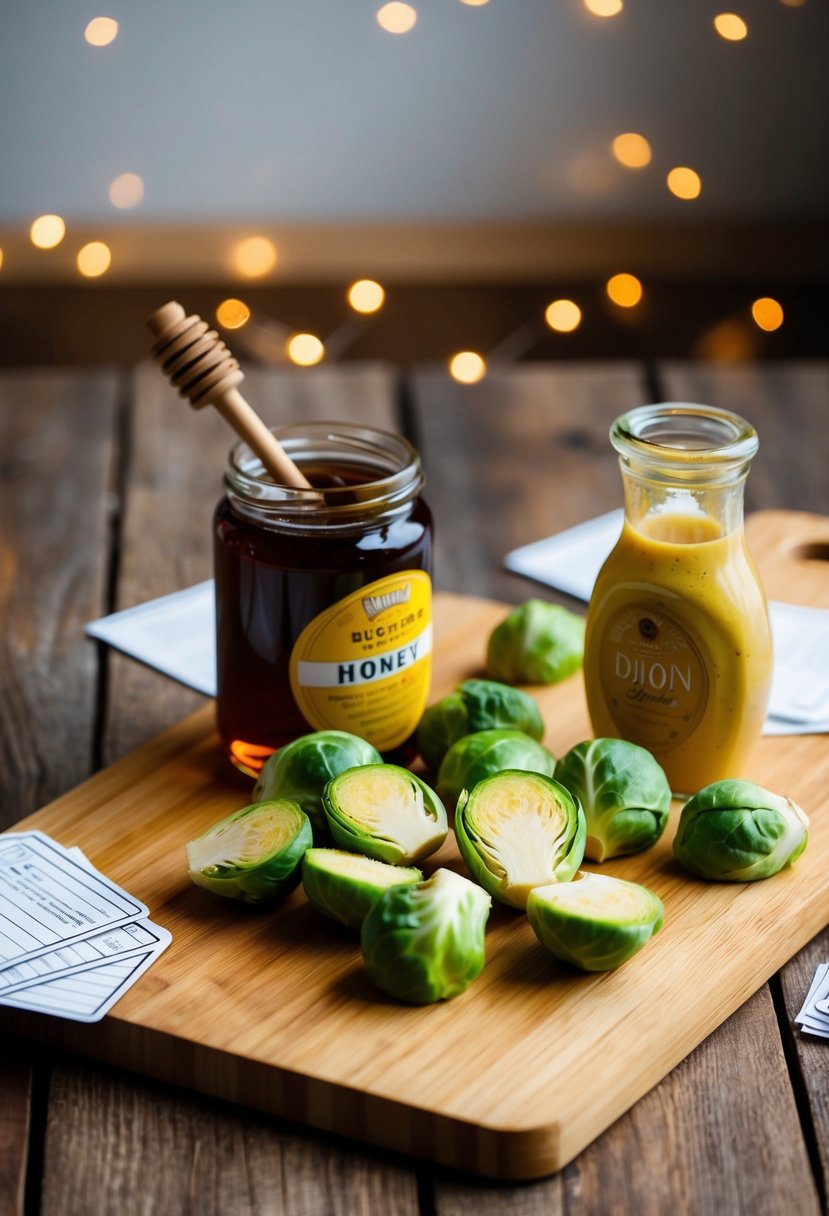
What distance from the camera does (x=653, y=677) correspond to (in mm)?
1574

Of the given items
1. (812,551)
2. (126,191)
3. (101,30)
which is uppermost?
(101,30)

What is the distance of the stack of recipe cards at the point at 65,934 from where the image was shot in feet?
4.20

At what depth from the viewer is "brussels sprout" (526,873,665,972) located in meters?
1.28

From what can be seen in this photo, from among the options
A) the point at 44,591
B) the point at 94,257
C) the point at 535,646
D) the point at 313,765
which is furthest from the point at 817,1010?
the point at 94,257

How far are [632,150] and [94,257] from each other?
1745 millimetres

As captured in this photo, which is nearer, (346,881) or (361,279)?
(346,881)

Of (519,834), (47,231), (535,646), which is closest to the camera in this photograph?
(519,834)

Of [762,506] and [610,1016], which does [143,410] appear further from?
[610,1016]

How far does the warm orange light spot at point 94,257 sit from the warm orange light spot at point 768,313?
80.6 inches

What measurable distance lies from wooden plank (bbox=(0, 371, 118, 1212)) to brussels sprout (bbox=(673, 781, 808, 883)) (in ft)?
2.17

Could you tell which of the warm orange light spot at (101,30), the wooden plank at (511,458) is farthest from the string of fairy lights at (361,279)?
the wooden plank at (511,458)

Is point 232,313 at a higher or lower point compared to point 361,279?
lower

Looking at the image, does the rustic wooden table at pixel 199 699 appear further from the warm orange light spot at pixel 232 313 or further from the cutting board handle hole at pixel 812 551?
the warm orange light spot at pixel 232 313

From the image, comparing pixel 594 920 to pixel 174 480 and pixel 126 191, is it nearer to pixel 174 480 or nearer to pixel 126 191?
pixel 174 480
